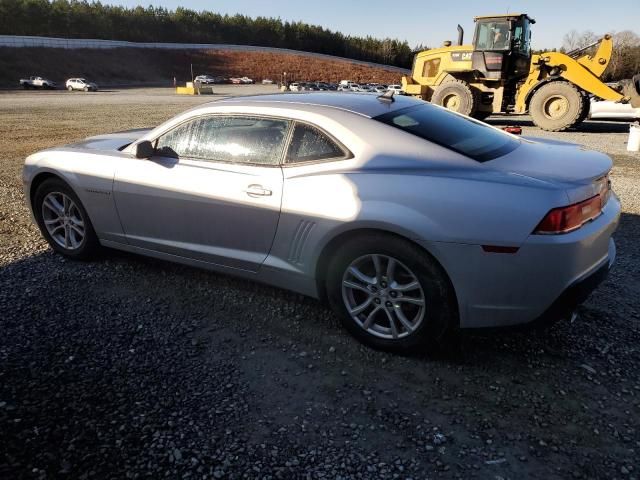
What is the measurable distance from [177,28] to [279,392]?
320 ft

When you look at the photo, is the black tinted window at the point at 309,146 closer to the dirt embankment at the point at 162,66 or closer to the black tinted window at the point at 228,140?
the black tinted window at the point at 228,140

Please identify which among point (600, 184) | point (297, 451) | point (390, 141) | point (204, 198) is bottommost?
point (297, 451)

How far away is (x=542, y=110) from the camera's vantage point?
13258mm

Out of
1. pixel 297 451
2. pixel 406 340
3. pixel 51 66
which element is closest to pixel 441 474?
pixel 297 451

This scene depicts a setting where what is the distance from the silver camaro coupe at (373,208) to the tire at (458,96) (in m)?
10.7

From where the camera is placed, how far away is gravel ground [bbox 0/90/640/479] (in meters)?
2.18

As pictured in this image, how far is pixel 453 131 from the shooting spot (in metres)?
3.19

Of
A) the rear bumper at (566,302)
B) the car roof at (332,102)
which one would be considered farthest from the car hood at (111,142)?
the rear bumper at (566,302)

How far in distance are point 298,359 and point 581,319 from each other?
6.45 feet

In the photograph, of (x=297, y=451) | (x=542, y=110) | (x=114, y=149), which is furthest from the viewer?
(x=542, y=110)

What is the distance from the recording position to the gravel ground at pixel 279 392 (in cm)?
218

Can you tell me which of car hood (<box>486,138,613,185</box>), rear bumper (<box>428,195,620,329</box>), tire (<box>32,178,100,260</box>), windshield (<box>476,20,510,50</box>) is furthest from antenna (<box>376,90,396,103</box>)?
windshield (<box>476,20,510,50</box>)

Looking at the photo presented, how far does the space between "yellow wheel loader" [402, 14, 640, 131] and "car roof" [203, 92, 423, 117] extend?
10695 mm

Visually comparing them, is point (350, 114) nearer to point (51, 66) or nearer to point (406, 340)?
point (406, 340)
